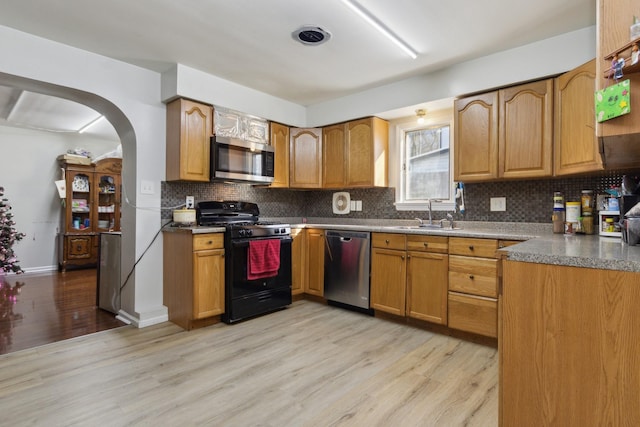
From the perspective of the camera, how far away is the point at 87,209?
19.7 feet

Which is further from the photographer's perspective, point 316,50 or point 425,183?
point 425,183

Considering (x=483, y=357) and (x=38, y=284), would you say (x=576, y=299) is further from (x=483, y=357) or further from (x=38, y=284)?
(x=38, y=284)

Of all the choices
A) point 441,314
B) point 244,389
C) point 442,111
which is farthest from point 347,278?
point 442,111

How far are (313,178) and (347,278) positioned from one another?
1.35 meters

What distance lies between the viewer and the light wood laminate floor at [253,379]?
5.60 feet

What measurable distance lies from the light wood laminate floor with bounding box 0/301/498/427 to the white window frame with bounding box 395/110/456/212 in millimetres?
1289

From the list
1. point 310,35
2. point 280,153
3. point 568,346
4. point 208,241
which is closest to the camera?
point 568,346

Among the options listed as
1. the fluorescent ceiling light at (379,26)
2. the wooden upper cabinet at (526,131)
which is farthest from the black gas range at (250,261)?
the wooden upper cabinet at (526,131)

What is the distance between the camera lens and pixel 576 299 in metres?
1.10

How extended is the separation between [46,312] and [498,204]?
449cm

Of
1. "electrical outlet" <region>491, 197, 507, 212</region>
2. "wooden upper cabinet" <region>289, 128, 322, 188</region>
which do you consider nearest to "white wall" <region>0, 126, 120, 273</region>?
"wooden upper cabinet" <region>289, 128, 322, 188</region>

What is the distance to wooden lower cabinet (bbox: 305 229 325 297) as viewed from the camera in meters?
3.68

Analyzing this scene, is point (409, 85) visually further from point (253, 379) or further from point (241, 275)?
point (253, 379)

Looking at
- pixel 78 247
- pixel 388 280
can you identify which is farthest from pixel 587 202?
pixel 78 247
